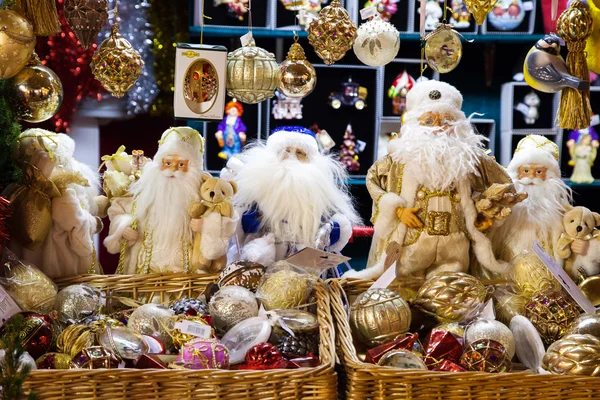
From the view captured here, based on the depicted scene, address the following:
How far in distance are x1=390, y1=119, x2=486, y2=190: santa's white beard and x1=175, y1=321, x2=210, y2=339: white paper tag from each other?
3.15 ft

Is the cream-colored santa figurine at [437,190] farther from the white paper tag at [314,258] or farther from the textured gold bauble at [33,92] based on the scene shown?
the textured gold bauble at [33,92]

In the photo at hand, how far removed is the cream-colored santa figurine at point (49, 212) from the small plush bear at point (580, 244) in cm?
145

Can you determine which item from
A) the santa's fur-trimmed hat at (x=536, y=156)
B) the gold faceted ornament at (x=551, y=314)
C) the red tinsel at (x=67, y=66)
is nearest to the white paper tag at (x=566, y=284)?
the gold faceted ornament at (x=551, y=314)

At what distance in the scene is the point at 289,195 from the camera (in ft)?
8.95

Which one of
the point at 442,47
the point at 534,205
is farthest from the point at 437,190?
the point at 442,47

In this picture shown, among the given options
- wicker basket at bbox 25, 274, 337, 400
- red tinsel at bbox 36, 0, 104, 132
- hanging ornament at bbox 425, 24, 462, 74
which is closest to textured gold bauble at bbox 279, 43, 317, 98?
hanging ornament at bbox 425, 24, 462, 74

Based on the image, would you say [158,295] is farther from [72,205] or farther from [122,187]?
[122,187]

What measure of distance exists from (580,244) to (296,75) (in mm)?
991

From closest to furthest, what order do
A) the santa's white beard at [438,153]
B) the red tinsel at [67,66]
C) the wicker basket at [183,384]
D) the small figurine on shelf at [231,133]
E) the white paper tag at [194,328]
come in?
the wicker basket at [183,384] → the white paper tag at [194,328] → the santa's white beard at [438,153] → the red tinsel at [67,66] → the small figurine on shelf at [231,133]

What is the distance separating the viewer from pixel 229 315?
6.40ft

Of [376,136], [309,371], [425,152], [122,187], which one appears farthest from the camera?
[376,136]

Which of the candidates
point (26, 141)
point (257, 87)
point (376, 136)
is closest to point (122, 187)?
point (26, 141)

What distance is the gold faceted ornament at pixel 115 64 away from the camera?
7.38 ft

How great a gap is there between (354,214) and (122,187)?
83 centimetres
